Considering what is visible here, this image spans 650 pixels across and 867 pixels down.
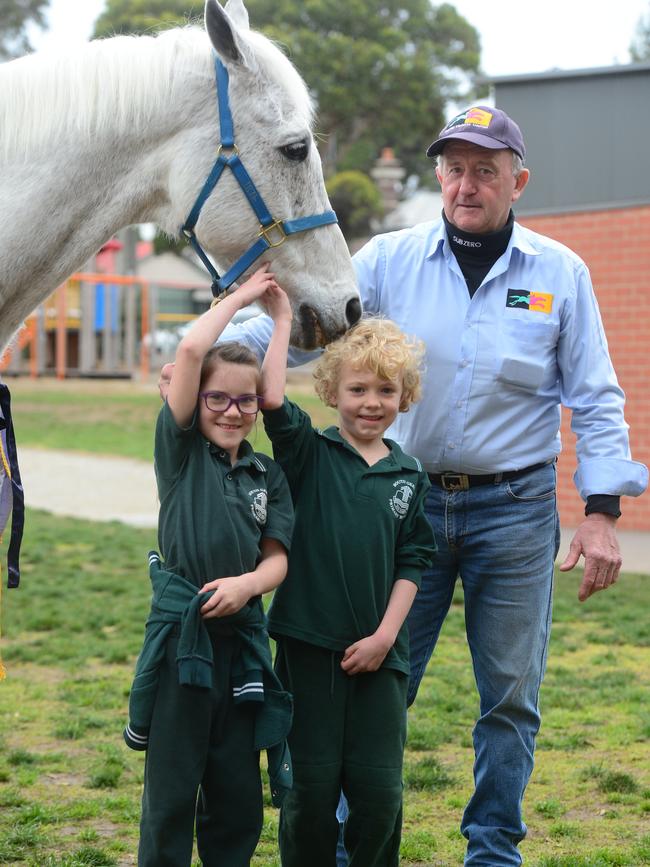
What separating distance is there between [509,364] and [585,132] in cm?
827

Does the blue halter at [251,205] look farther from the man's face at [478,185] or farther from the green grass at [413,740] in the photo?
the green grass at [413,740]

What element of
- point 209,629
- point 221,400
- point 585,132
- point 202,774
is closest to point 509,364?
point 221,400

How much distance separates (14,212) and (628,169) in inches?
357

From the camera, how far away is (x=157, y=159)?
301cm

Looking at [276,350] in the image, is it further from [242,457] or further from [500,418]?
[500,418]

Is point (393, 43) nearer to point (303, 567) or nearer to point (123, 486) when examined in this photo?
point (123, 486)

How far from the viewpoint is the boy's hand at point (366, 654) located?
2.84 m

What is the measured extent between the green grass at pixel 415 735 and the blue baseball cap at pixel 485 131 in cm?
234

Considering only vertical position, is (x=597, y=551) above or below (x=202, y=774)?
above

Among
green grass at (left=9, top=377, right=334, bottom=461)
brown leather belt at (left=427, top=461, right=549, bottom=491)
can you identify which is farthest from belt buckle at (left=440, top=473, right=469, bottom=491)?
green grass at (left=9, top=377, right=334, bottom=461)

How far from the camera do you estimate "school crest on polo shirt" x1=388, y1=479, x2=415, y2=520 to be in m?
2.95

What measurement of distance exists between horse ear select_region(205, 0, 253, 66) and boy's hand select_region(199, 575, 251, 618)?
1.42 meters

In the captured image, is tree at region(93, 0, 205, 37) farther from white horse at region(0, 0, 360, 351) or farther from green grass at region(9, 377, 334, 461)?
white horse at region(0, 0, 360, 351)

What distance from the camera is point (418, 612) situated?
3430mm
